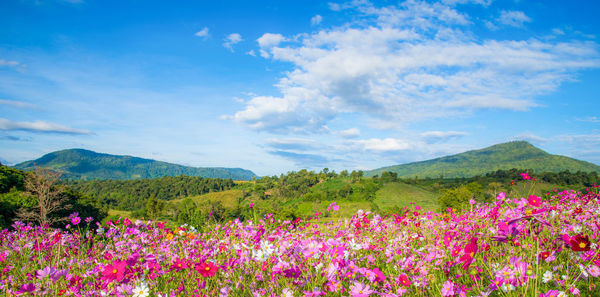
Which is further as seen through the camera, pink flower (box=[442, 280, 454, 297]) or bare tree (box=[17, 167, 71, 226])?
bare tree (box=[17, 167, 71, 226])

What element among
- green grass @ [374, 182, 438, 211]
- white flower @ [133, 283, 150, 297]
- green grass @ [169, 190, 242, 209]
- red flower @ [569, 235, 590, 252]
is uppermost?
red flower @ [569, 235, 590, 252]

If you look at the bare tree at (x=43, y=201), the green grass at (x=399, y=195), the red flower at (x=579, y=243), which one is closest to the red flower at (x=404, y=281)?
the red flower at (x=579, y=243)

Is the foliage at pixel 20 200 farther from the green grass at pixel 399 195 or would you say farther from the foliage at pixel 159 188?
the foliage at pixel 159 188

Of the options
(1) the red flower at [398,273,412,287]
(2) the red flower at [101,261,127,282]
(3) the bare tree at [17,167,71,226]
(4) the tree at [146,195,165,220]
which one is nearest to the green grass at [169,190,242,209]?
(4) the tree at [146,195,165,220]

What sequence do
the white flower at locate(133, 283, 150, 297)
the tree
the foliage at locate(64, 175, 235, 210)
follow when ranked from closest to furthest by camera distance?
the white flower at locate(133, 283, 150, 297), the tree, the foliage at locate(64, 175, 235, 210)

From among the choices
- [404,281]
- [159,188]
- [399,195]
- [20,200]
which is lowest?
[159,188]

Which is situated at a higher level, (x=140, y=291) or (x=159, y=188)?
(x=140, y=291)

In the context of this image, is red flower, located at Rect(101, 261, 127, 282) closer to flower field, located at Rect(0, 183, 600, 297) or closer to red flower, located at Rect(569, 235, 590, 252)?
flower field, located at Rect(0, 183, 600, 297)

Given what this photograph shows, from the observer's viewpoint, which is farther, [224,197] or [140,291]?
[224,197]

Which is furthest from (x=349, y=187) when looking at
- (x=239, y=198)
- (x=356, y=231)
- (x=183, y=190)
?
(x=183, y=190)

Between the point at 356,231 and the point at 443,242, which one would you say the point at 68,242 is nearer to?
the point at 356,231

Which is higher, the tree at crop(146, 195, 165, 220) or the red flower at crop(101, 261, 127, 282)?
the red flower at crop(101, 261, 127, 282)

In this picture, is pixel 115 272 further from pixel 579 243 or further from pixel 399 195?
pixel 399 195

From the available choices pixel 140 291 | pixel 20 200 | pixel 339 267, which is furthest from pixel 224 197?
pixel 339 267
